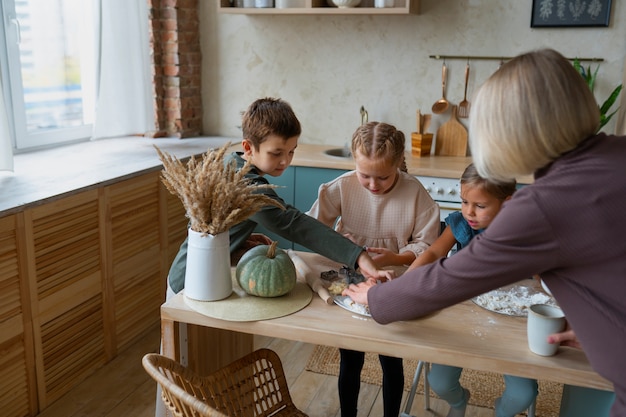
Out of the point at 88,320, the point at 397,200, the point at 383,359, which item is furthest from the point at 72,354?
the point at 397,200

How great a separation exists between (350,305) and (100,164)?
1.82 metres

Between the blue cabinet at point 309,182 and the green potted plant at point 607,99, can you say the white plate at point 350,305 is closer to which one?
the blue cabinet at point 309,182

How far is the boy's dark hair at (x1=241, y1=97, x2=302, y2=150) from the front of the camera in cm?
180

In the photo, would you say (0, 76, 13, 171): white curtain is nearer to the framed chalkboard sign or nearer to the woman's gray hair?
the woman's gray hair

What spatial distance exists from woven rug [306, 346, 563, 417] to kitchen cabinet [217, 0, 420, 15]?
175cm

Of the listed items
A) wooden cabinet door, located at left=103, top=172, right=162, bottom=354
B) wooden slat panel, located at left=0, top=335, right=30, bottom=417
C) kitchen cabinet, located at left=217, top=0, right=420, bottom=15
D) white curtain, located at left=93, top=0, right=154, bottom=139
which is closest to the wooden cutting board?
kitchen cabinet, located at left=217, top=0, right=420, bottom=15

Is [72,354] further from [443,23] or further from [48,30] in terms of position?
[443,23]

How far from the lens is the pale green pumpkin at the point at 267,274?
4.94 feet

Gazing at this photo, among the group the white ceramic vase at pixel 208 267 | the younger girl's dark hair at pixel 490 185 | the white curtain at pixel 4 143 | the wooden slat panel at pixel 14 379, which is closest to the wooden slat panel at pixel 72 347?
the wooden slat panel at pixel 14 379

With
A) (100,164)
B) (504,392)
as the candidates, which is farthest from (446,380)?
(100,164)

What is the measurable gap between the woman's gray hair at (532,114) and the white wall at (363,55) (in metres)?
2.48

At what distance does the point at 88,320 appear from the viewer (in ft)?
8.59

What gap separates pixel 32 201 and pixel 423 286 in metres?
1.57

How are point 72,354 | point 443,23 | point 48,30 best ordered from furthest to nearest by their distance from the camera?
point 443,23 → point 48,30 → point 72,354
